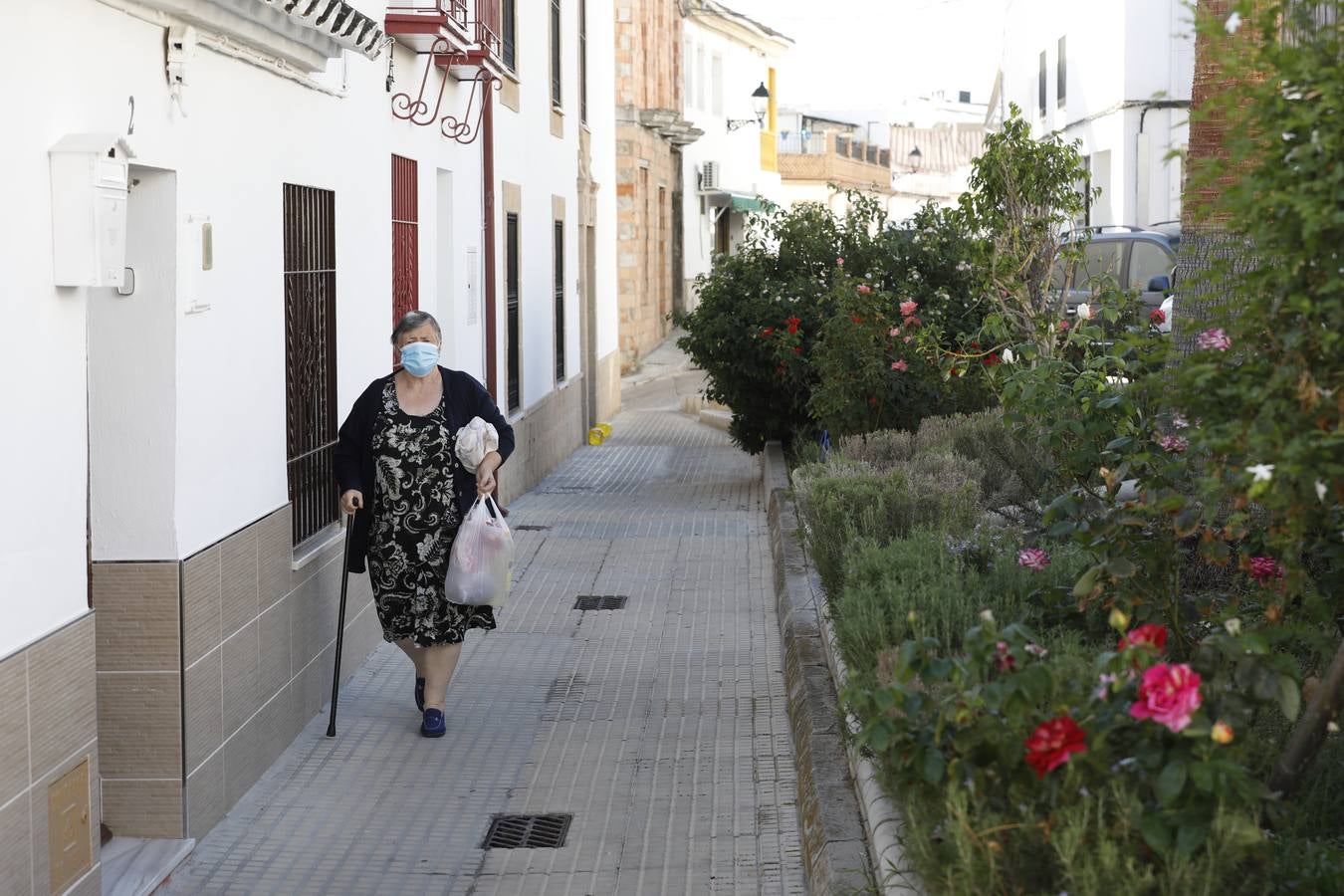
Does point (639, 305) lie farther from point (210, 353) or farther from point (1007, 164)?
point (210, 353)

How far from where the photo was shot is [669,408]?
946 inches

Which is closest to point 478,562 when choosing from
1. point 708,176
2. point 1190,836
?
point 1190,836

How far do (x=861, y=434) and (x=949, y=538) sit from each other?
217 inches

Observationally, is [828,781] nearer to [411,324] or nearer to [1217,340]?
[1217,340]

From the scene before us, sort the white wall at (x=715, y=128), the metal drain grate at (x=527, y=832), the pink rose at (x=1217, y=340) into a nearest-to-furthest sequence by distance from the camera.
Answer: the pink rose at (x=1217, y=340) → the metal drain grate at (x=527, y=832) → the white wall at (x=715, y=128)

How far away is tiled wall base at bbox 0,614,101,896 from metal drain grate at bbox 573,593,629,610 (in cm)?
491

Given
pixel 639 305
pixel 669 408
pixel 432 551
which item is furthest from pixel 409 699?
pixel 639 305

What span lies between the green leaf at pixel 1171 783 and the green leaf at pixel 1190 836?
0.05 meters

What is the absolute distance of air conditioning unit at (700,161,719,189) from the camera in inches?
1497

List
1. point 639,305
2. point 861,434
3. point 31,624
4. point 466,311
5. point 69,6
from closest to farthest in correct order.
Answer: point 31,624 → point 69,6 → point 466,311 → point 861,434 → point 639,305

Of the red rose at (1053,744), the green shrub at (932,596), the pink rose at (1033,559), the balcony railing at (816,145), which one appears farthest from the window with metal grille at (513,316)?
the balcony railing at (816,145)

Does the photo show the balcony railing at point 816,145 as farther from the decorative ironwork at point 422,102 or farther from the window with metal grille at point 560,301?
the decorative ironwork at point 422,102

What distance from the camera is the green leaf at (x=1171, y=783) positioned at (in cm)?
306

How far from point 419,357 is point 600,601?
340 cm
